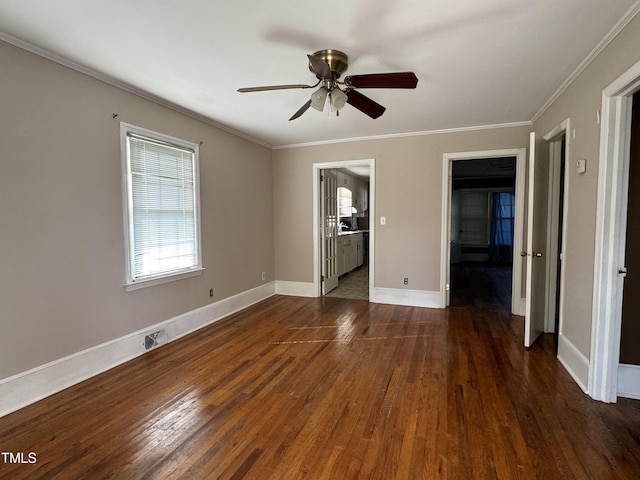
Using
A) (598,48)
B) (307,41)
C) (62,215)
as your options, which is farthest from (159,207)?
(598,48)

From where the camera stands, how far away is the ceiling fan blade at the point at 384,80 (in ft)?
6.68

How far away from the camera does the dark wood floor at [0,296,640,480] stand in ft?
5.26

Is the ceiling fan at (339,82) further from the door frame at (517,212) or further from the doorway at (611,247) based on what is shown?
the door frame at (517,212)

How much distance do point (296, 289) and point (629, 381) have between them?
3992mm

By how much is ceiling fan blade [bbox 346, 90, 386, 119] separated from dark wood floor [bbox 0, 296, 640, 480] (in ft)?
7.22

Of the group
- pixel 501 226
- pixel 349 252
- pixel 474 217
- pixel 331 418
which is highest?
pixel 474 217

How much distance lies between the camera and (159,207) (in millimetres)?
3180

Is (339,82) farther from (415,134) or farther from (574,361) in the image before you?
(574,361)

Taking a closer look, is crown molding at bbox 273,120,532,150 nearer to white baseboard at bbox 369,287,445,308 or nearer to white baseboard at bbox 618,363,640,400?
white baseboard at bbox 369,287,445,308

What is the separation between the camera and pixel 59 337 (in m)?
2.35

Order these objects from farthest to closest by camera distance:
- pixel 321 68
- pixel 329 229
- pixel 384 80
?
1. pixel 329 229
2. pixel 384 80
3. pixel 321 68

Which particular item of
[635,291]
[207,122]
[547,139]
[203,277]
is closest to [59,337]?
[203,277]

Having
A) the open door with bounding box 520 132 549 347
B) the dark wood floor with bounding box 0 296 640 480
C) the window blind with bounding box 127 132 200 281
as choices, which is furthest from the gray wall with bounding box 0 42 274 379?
the open door with bounding box 520 132 549 347

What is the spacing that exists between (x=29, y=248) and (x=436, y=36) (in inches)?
124
